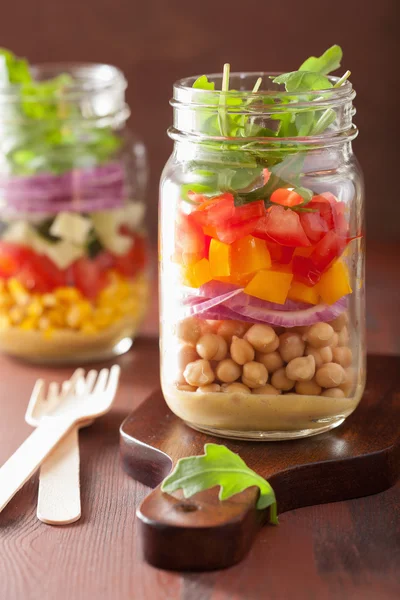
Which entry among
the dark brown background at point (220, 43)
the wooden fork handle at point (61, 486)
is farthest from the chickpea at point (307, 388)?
the dark brown background at point (220, 43)

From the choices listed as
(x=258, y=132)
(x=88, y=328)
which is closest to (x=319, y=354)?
(x=258, y=132)

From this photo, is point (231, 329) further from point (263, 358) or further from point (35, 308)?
point (35, 308)

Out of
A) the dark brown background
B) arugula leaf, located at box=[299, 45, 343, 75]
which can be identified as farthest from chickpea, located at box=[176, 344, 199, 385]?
the dark brown background

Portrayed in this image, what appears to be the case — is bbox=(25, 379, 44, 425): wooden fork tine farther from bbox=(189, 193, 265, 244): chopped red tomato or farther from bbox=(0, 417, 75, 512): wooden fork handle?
bbox=(189, 193, 265, 244): chopped red tomato

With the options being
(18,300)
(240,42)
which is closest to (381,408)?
(18,300)

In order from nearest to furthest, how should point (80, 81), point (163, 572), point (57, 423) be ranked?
1. point (163, 572)
2. point (57, 423)
3. point (80, 81)
